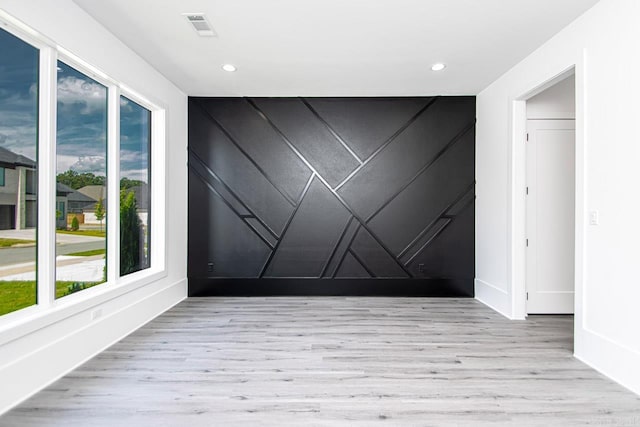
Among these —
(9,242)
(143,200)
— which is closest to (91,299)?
(9,242)

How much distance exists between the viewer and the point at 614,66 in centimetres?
255

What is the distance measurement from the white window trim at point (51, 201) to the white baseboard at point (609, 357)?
13.2 ft

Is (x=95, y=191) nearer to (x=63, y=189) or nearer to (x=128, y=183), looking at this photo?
(x=63, y=189)

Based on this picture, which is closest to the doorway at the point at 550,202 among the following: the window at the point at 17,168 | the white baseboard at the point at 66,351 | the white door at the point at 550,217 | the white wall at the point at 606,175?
the white door at the point at 550,217

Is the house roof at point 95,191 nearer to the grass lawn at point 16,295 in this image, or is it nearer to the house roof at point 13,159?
the house roof at point 13,159

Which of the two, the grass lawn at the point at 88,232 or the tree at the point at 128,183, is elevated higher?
the tree at the point at 128,183

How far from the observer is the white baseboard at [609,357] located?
2.38 meters

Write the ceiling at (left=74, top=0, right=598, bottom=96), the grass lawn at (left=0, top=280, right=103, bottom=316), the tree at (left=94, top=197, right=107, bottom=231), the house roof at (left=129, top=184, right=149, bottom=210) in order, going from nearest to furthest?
Result: the grass lawn at (left=0, top=280, right=103, bottom=316) < the ceiling at (left=74, top=0, right=598, bottom=96) < the tree at (left=94, top=197, right=107, bottom=231) < the house roof at (left=129, top=184, right=149, bottom=210)

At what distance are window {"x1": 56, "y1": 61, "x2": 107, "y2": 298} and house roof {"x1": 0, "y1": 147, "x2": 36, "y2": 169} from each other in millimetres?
319

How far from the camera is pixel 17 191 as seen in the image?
241 cm

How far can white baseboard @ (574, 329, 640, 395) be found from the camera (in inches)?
93.6

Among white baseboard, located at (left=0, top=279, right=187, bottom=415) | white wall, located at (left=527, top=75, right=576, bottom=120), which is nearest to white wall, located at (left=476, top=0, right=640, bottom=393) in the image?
white wall, located at (left=527, top=75, right=576, bottom=120)

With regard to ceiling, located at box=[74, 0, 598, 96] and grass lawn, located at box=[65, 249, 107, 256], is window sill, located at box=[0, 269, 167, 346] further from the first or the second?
ceiling, located at box=[74, 0, 598, 96]

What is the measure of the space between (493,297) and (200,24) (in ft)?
14.4
